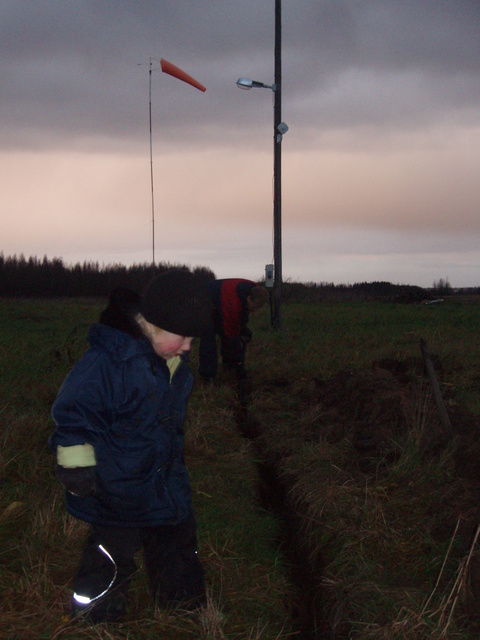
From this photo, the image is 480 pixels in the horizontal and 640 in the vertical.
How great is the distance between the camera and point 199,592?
3254 mm

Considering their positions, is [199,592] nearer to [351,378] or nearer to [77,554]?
[77,554]

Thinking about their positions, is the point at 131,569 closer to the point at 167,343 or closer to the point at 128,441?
the point at 128,441

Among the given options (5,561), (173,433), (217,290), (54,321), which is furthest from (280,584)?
(54,321)

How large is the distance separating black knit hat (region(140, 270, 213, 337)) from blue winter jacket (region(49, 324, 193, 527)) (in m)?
0.15

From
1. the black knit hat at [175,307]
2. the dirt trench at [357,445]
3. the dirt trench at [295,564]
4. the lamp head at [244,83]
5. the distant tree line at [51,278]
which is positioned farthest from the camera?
the distant tree line at [51,278]

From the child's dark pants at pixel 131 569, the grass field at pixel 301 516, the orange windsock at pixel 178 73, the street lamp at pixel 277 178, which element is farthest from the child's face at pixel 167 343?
the street lamp at pixel 277 178

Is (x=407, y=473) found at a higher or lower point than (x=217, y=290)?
lower

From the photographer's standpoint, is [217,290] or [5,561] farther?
[217,290]

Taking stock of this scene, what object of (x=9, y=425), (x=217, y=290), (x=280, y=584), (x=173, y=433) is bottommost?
(x=280, y=584)

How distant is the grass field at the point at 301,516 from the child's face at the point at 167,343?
1.22m

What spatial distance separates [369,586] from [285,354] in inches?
319

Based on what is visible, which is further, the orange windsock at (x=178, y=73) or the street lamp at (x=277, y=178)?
the street lamp at (x=277, y=178)

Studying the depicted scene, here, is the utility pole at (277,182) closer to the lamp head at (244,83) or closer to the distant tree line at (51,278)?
the lamp head at (244,83)

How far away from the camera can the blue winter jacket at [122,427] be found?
2848 millimetres
